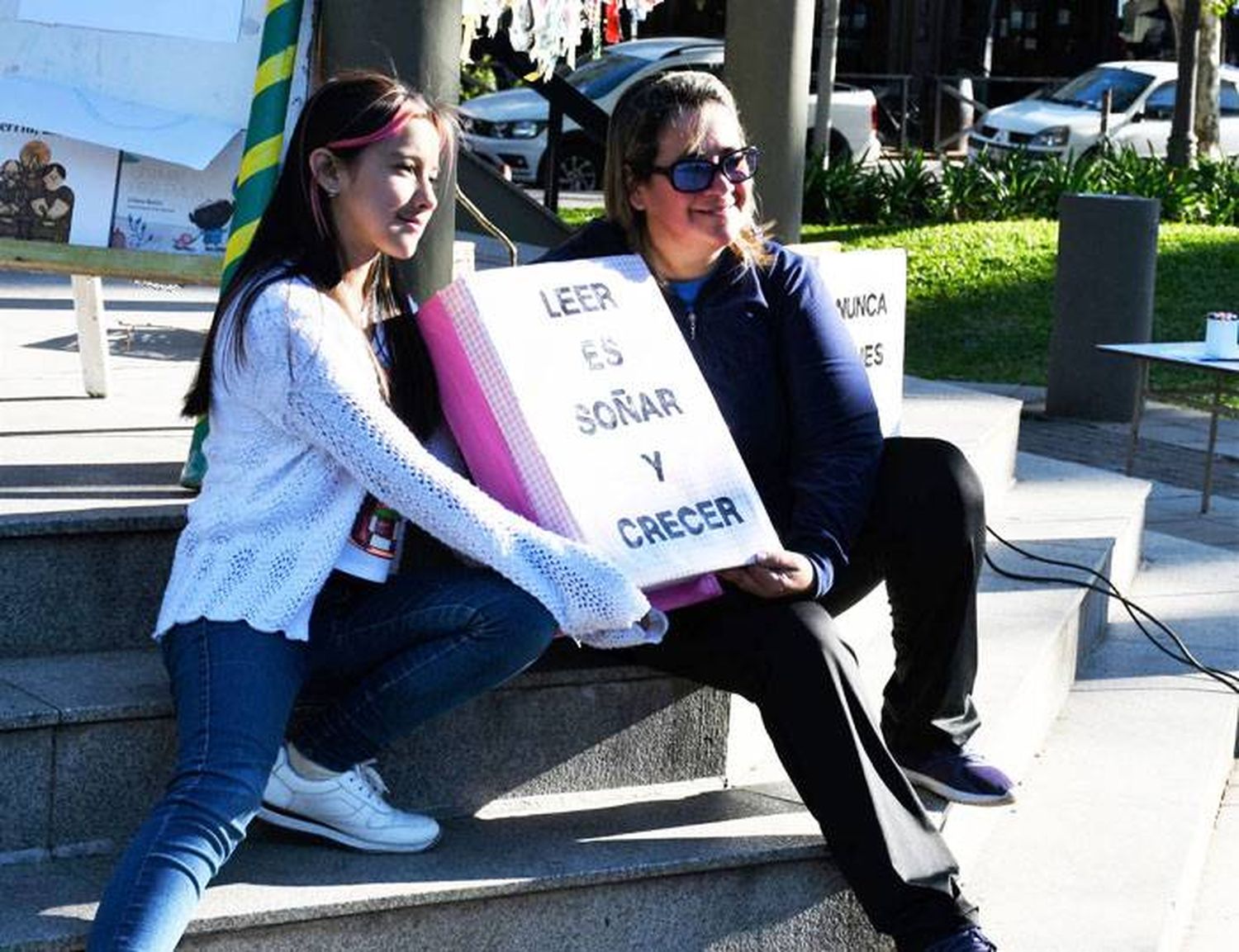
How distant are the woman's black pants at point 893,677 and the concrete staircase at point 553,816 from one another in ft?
0.70

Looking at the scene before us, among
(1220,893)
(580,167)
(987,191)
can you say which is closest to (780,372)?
(1220,893)

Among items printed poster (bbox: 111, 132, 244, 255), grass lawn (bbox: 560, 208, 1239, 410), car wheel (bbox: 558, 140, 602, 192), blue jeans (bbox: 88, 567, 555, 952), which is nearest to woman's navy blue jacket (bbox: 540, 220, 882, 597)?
blue jeans (bbox: 88, 567, 555, 952)

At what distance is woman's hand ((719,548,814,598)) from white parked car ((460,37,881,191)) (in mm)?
16325

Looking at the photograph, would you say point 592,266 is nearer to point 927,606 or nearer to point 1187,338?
point 927,606

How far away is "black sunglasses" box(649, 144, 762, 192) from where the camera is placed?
3.92 metres

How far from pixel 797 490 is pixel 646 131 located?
715 mm

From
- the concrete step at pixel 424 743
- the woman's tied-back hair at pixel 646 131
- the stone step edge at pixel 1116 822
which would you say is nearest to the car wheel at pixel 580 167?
the stone step edge at pixel 1116 822

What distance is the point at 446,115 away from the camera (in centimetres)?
376

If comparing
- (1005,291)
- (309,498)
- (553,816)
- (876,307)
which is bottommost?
(1005,291)

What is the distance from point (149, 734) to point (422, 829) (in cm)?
49

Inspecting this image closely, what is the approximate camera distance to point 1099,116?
22.7 metres

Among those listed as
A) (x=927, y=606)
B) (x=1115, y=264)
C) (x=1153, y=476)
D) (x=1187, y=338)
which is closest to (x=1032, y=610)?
(x=927, y=606)

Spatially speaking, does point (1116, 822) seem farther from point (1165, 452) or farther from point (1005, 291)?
point (1005, 291)

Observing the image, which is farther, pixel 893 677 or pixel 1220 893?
pixel 1220 893
